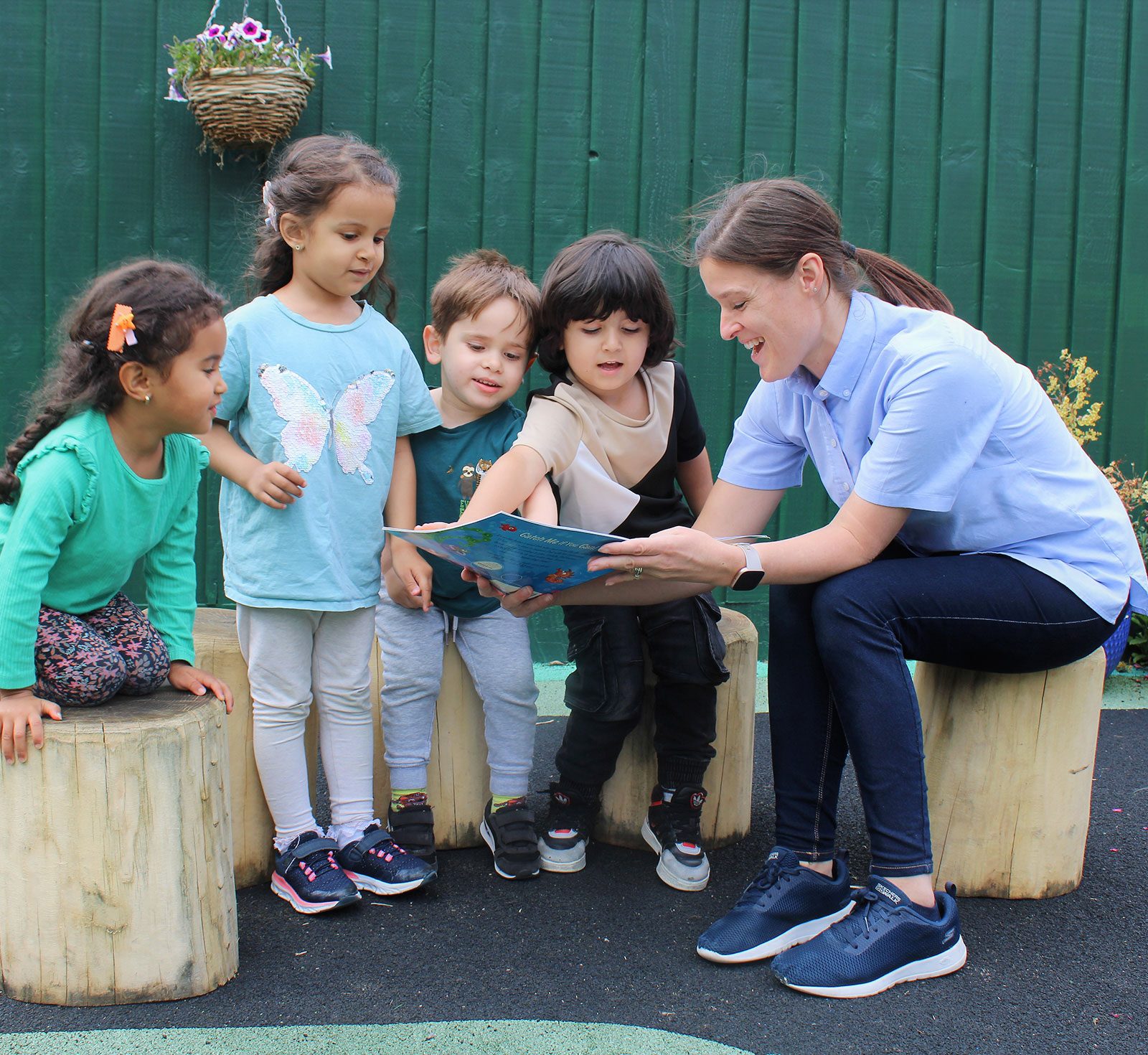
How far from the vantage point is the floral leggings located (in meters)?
1.86

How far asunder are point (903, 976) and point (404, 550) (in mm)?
1272

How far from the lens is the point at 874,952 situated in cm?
192

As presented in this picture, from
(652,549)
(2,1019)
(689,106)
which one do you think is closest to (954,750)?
(652,549)

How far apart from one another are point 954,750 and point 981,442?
641mm

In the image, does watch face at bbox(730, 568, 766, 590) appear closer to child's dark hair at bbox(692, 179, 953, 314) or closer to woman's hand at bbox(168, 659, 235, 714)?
child's dark hair at bbox(692, 179, 953, 314)

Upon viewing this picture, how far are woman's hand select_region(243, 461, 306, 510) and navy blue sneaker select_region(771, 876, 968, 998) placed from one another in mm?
1253

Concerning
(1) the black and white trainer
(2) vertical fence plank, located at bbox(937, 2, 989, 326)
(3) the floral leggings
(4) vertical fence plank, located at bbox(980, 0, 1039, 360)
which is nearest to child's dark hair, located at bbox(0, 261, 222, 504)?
(3) the floral leggings

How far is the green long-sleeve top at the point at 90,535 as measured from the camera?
180 cm

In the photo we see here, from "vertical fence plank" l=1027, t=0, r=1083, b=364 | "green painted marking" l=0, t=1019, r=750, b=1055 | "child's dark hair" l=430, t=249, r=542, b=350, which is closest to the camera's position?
"green painted marking" l=0, t=1019, r=750, b=1055

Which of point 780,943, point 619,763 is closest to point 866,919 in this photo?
point 780,943

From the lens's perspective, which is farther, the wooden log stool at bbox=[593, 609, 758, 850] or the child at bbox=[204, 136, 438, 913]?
the wooden log stool at bbox=[593, 609, 758, 850]

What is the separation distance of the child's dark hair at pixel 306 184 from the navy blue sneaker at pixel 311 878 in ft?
3.81

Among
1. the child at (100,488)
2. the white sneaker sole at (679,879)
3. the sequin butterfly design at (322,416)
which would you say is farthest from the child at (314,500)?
the white sneaker sole at (679,879)

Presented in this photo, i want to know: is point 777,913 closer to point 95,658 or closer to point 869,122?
point 95,658
